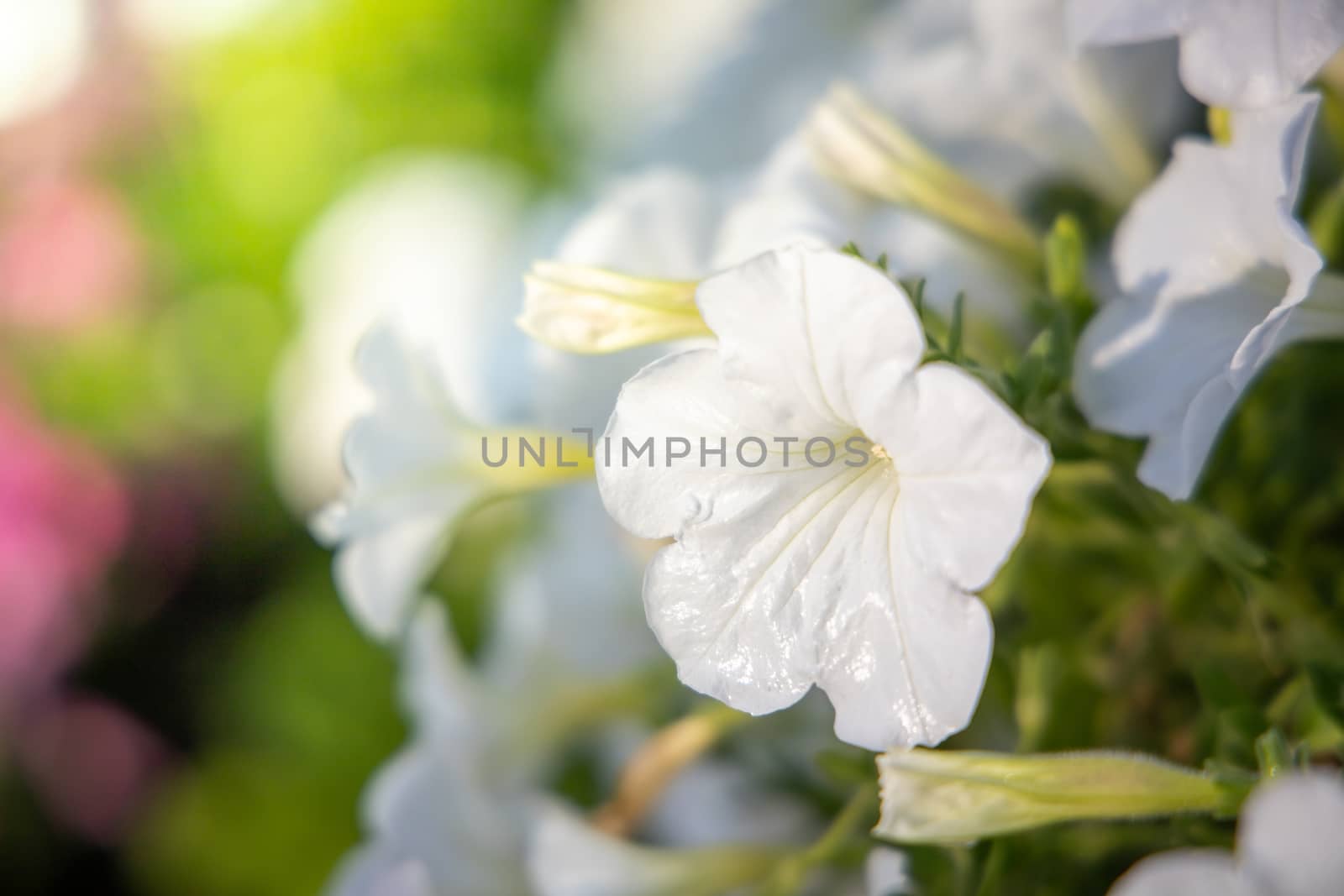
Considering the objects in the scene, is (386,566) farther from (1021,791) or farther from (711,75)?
(711,75)

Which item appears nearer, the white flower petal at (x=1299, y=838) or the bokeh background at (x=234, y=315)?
the white flower petal at (x=1299, y=838)

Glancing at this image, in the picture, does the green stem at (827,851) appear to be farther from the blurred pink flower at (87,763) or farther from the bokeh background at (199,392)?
the blurred pink flower at (87,763)

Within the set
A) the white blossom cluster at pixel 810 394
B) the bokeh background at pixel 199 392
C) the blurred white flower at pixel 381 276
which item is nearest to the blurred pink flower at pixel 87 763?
the bokeh background at pixel 199 392

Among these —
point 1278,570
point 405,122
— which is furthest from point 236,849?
point 1278,570

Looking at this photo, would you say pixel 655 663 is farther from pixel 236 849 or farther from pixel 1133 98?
pixel 236 849

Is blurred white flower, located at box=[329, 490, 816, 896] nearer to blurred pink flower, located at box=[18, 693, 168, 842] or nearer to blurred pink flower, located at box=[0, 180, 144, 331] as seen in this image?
→ blurred pink flower, located at box=[18, 693, 168, 842]

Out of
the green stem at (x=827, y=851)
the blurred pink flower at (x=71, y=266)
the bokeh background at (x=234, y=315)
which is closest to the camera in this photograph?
the green stem at (x=827, y=851)

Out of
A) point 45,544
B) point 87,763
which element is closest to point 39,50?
point 45,544
